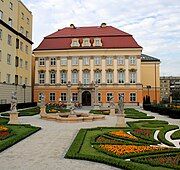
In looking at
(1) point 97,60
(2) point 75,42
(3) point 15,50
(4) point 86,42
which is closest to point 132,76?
(1) point 97,60

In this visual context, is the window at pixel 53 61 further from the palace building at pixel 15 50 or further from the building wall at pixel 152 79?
the building wall at pixel 152 79

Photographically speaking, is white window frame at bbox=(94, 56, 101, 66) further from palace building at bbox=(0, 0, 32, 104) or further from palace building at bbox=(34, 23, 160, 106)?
palace building at bbox=(0, 0, 32, 104)

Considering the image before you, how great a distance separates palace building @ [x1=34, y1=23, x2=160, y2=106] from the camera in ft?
161

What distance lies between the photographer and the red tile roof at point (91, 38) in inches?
1955

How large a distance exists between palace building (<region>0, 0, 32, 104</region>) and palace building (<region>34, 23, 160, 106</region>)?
390 cm

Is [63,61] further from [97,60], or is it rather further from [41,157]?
[41,157]

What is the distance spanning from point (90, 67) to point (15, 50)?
14.6 metres

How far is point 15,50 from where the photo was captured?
40.9m

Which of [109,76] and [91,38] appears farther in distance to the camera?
[91,38]

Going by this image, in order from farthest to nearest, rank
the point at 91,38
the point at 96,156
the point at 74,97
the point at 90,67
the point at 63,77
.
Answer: the point at 63,77 < the point at 91,38 < the point at 74,97 < the point at 90,67 < the point at 96,156

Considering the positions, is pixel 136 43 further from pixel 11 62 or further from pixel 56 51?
pixel 11 62

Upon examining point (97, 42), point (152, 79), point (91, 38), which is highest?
point (91, 38)

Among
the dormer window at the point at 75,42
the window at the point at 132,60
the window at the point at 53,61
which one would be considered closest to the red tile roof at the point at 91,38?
the dormer window at the point at 75,42

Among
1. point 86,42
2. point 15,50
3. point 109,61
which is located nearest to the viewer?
point 15,50
